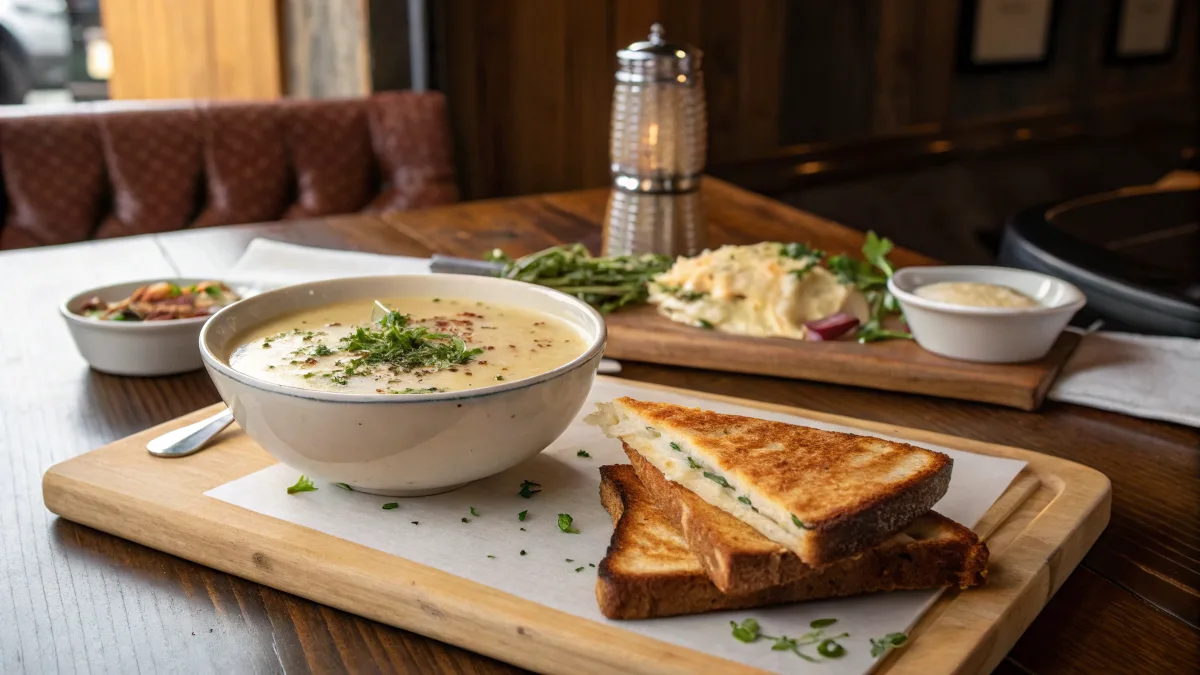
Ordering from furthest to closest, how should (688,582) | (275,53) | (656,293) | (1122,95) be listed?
(1122,95) → (275,53) → (656,293) → (688,582)

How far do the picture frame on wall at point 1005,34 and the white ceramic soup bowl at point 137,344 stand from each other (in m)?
5.09

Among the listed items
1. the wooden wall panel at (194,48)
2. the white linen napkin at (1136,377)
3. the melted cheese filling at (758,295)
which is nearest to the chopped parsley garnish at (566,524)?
the melted cheese filling at (758,295)

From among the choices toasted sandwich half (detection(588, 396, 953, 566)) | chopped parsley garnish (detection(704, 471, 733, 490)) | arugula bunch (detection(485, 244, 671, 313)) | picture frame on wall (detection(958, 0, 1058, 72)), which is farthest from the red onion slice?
picture frame on wall (detection(958, 0, 1058, 72))

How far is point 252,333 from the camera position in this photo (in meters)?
1.23

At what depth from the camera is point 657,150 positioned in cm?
212

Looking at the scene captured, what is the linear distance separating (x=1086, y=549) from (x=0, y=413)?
53.0 inches

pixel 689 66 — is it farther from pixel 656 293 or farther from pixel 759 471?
pixel 759 471

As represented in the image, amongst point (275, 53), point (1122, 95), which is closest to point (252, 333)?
point (275, 53)

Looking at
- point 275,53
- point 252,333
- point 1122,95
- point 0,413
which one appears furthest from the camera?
point 1122,95

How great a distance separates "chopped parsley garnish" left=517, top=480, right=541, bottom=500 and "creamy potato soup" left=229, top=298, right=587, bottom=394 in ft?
0.38

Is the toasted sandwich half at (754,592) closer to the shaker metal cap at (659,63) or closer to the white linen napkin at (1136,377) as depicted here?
the white linen napkin at (1136,377)

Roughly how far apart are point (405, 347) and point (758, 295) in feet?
2.52

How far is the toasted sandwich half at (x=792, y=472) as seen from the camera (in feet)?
3.02

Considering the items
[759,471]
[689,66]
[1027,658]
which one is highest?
[689,66]
